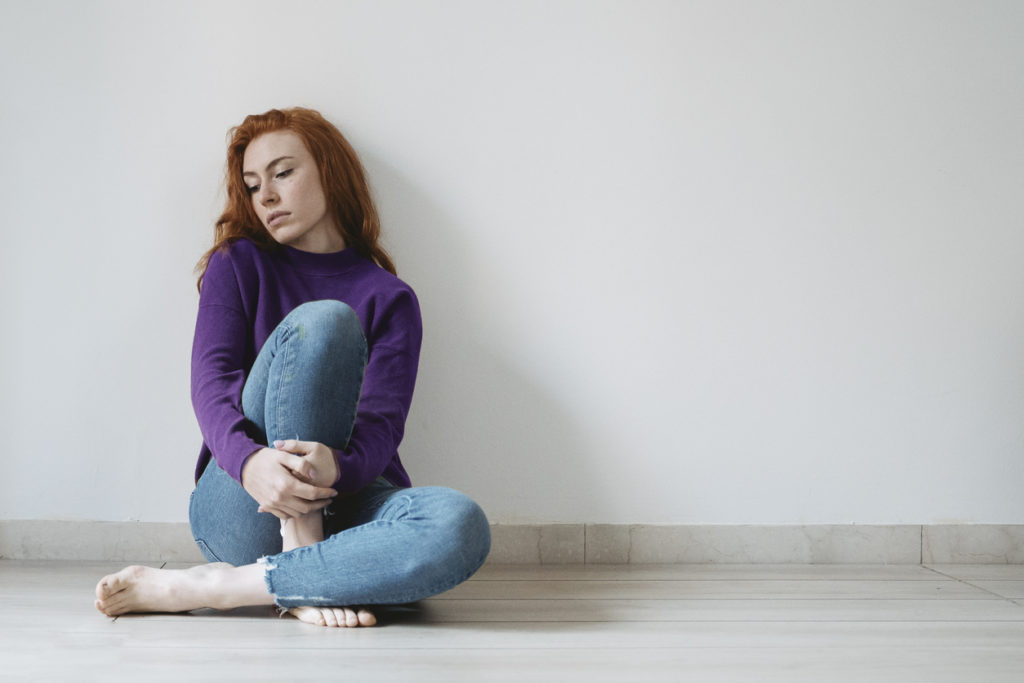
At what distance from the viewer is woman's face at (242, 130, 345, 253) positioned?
1621 mm

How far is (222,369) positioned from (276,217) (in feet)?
1.03

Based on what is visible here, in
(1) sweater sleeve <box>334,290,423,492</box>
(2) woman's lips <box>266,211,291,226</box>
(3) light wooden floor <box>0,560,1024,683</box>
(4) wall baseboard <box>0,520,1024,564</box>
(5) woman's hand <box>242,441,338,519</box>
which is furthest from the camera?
(4) wall baseboard <box>0,520,1024,564</box>

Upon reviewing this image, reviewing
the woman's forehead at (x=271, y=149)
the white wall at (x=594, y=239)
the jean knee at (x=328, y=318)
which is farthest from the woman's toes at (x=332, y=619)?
the woman's forehead at (x=271, y=149)

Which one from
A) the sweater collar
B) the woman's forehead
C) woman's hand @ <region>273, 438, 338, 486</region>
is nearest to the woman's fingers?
woman's hand @ <region>273, 438, 338, 486</region>

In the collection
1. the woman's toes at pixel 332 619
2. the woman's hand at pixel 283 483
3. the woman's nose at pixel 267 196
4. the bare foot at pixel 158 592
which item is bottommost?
the woman's toes at pixel 332 619

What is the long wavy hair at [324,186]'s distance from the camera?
1655 mm

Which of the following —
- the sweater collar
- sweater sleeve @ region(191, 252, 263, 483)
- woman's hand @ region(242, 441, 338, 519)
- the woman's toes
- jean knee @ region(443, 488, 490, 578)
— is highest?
the sweater collar

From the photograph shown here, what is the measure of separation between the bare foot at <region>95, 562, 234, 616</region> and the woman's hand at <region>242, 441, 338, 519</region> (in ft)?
0.43

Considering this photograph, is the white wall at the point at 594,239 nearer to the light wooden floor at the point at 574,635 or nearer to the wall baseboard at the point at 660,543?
the wall baseboard at the point at 660,543

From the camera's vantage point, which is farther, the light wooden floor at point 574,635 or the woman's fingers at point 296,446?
the woman's fingers at point 296,446

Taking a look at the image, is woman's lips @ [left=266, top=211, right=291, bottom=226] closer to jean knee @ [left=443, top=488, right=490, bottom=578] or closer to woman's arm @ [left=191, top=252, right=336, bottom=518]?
woman's arm @ [left=191, top=252, right=336, bottom=518]

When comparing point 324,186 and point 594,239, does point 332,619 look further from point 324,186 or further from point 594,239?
point 594,239

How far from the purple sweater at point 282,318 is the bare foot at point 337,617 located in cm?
17

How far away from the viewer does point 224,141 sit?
1.75 meters
